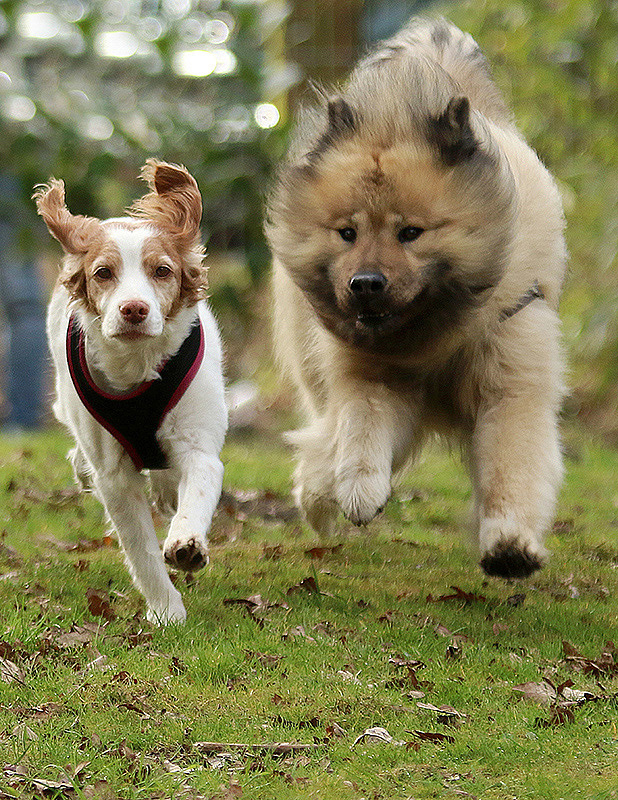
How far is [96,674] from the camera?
3.81 m

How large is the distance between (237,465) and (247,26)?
4012 mm

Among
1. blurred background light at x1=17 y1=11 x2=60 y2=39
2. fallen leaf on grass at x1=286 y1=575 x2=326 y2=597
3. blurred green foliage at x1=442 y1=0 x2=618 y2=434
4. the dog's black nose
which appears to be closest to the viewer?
the dog's black nose

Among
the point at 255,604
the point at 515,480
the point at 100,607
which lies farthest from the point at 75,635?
the point at 515,480

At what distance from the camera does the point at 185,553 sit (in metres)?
3.84

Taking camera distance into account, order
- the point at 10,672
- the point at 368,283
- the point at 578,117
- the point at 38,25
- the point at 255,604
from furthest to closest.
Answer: the point at 578,117 → the point at 38,25 → the point at 255,604 → the point at 368,283 → the point at 10,672

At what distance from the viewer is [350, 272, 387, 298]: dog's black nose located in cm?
411

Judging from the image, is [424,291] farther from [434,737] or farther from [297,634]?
[434,737]

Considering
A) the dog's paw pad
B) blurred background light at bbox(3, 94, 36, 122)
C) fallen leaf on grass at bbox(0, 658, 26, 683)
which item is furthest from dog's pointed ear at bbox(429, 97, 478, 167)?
blurred background light at bbox(3, 94, 36, 122)

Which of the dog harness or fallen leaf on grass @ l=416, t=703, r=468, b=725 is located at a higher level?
the dog harness

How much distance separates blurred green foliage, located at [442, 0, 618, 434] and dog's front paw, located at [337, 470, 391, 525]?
18.4ft

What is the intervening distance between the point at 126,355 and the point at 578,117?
280 inches

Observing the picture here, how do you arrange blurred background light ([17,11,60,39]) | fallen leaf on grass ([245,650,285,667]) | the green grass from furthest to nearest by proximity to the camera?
1. blurred background light ([17,11,60,39])
2. fallen leaf on grass ([245,650,285,667])
3. the green grass

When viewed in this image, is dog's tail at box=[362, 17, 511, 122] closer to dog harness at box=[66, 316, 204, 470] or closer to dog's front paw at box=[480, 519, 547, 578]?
dog harness at box=[66, 316, 204, 470]

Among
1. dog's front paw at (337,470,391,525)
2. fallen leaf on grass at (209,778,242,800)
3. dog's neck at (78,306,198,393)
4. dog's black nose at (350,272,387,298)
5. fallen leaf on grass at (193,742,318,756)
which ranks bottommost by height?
dog's front paw at (337,470,391,525)
